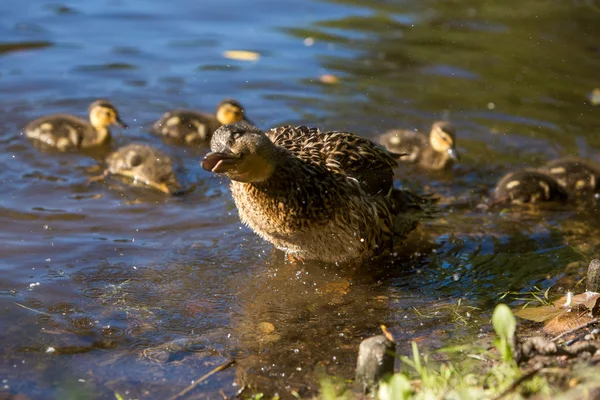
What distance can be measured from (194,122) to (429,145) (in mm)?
2020

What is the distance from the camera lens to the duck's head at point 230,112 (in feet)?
25.5

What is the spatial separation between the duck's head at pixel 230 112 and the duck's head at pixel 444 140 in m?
1.65

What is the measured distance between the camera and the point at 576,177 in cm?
712

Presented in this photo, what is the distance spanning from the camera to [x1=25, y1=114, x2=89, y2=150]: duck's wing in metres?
7.52

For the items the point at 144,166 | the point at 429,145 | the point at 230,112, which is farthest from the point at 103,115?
the point at 429,145

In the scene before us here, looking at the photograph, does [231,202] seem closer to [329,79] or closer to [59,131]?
[59,131]

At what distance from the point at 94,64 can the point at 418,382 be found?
6545mm

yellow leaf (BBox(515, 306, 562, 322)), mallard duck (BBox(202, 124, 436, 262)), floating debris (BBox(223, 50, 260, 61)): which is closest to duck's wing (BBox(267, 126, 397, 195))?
mallard duck (BBox(202, 124, 436, 262))

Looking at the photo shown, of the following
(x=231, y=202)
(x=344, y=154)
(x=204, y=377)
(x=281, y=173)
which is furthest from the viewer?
(x=231, y=202)

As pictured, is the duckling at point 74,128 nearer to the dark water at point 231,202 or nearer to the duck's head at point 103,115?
the duck's head at point 103,115

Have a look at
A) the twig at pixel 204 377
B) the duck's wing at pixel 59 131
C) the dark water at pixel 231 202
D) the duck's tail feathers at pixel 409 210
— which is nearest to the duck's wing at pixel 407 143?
the dark water at pixel 231 202

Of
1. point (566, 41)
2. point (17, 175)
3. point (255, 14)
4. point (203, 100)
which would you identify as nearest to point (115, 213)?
point (17, 175)

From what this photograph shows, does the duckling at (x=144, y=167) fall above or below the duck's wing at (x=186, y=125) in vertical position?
below

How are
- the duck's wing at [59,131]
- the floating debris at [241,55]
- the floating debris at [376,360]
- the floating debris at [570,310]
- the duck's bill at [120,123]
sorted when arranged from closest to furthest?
the floating debris at [376,360], the floating debris at [570,310], the duck's wing at [59,131], the duck's bill at [120,123], the floating debris at [241,55]
